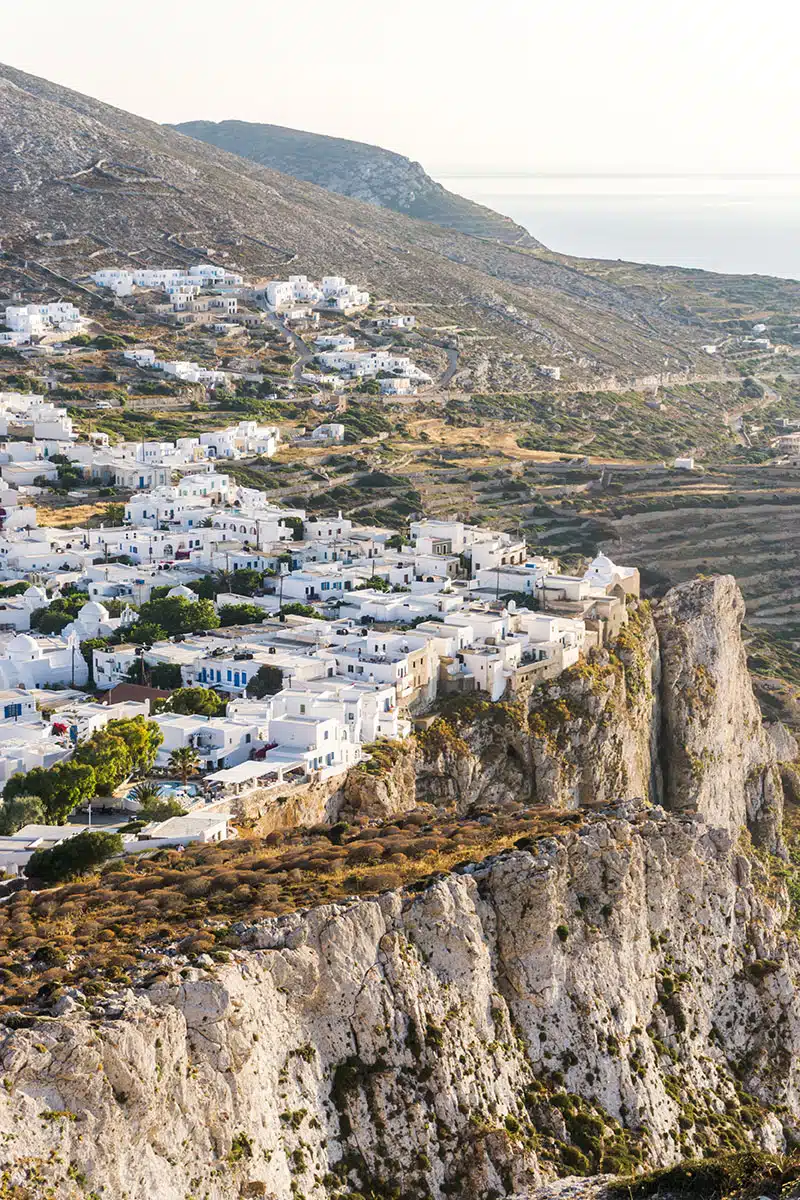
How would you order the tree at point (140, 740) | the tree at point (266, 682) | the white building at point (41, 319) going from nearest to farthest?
the tree at point (140, 740), the tree at point (266, 682), the white building at point (41, 319)

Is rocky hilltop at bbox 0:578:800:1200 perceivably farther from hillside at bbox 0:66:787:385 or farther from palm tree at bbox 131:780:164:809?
hillside at bbox 0:66:787:385

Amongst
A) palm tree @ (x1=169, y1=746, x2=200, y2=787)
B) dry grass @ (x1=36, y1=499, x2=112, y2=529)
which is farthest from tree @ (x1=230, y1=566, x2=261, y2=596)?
palm tree @ (x1=169, y1=746, x2=200, y2=787)

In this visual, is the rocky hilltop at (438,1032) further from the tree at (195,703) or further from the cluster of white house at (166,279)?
the cluster of white house at (166,279)

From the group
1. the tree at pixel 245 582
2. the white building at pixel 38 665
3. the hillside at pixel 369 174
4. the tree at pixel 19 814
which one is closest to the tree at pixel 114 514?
the tree at pixel 245 582

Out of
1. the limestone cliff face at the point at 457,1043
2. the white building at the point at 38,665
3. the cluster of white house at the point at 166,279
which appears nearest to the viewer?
the limestone cliff face at the point at 457,1043

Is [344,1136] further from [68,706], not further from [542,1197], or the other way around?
[68,706]

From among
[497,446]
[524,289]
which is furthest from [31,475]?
[524,289]

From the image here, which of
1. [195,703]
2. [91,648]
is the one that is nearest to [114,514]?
[91,648]
